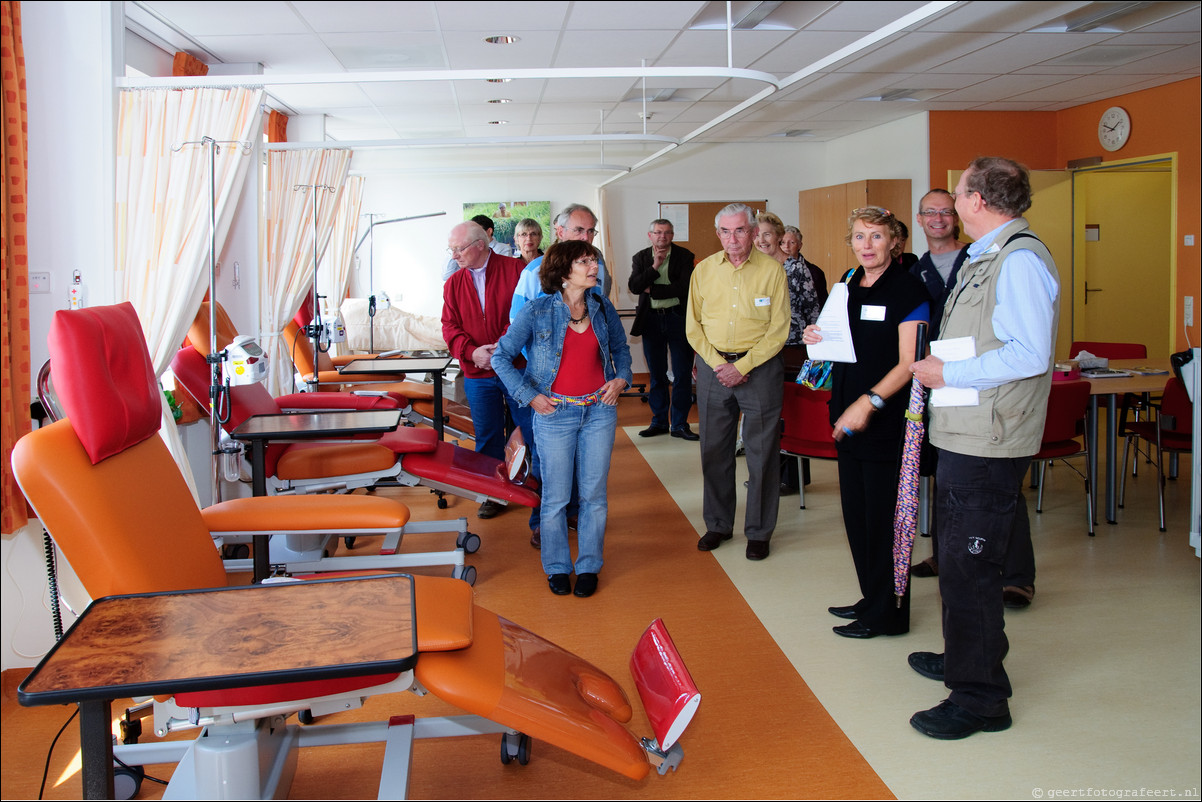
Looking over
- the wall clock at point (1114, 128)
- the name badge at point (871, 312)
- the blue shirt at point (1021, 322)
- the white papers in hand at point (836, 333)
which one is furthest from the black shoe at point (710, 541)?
the wall clock at point (1114, 128)

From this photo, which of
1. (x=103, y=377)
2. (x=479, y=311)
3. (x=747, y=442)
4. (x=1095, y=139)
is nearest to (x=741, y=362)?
(x=747, y=442)

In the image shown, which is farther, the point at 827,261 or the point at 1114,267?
the point at 827,261

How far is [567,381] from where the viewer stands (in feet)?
11.3

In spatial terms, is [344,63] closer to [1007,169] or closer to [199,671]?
[1007,169]

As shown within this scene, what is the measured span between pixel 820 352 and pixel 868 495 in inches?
20.9

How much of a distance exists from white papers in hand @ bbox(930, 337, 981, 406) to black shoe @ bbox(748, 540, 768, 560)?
5.55 ft

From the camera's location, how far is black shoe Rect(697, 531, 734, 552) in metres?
4.13

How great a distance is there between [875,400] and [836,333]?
0.30 m

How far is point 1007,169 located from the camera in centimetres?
232

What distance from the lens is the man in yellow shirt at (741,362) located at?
3.85 metres

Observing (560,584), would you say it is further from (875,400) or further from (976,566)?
(976,566)

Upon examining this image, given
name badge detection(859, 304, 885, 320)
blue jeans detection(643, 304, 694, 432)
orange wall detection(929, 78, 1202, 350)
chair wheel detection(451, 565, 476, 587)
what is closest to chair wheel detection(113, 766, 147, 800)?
chair wheel detection(451, 565, 476, 587)

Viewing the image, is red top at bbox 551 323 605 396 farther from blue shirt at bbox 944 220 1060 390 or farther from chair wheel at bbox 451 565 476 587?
blue shirt at bbox 944 220 1060 390

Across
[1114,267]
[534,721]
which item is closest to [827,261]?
[1114,267]
